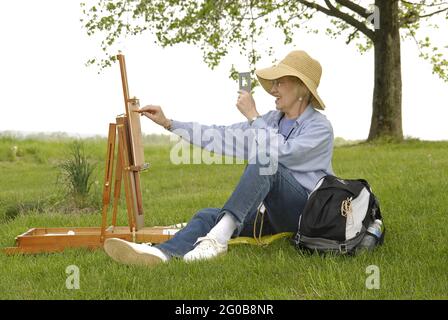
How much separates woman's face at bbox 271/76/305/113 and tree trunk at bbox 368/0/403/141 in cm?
1059


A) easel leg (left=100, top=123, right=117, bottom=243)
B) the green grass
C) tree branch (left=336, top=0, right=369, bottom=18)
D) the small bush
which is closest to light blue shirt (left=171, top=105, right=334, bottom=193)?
easel leg (left=100, top=123, right=117, bottom=243)

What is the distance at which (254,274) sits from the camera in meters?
4.47

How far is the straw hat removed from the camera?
16.5 ft

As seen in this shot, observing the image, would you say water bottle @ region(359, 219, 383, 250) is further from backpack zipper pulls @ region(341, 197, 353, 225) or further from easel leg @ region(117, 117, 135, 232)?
easel leg @ region(117, 117, 135, 232)

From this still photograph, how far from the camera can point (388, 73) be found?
50.3 ft

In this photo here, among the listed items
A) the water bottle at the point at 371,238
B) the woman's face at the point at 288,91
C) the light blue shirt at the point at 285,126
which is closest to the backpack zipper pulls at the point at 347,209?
the water bottle at the point at 371,238

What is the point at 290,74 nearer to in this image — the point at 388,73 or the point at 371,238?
the point at 371,238

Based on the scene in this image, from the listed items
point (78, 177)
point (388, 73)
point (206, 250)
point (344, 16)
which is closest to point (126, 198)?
point (206, 250)

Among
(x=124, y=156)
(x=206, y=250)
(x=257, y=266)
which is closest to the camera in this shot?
(x=257, y=266)

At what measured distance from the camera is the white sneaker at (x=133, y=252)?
186 inches

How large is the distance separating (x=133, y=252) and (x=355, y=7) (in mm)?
12385

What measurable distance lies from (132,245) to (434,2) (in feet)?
42.3
